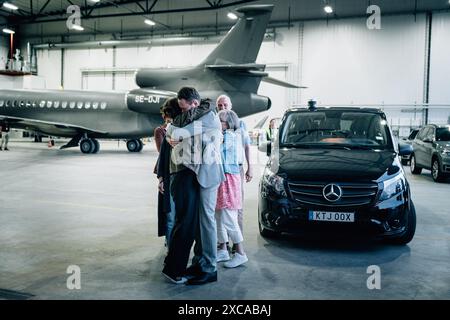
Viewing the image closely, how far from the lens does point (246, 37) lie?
17.6m

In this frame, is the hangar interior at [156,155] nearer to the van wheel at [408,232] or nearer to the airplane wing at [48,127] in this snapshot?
the van wheel at [408,232]

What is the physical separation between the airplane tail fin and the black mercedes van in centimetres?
1185

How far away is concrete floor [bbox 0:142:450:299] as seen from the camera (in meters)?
4.21

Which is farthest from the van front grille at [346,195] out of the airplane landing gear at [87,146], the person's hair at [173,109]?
the airplane landing gear at [87,146]

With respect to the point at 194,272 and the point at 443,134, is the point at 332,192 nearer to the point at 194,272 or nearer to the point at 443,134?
the point at 194,272

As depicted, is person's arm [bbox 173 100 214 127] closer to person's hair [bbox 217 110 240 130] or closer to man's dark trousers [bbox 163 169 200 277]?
man's dark trousers [bbox 163 169 200 277]

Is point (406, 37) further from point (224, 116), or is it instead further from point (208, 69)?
point (224, 116)

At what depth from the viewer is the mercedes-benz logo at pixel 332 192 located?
541cm

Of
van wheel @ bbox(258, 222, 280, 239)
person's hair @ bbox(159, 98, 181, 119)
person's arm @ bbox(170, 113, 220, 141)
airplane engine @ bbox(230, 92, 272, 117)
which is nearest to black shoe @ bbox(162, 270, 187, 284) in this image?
person's arm @ bbox(170, 113, 220, 141)

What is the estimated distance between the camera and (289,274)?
4777mm

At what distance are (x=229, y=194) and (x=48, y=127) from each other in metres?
18.3

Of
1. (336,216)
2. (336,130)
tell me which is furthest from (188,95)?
(336,130)

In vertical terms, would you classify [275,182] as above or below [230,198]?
above

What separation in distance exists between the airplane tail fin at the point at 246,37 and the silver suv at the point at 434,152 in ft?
22.6
